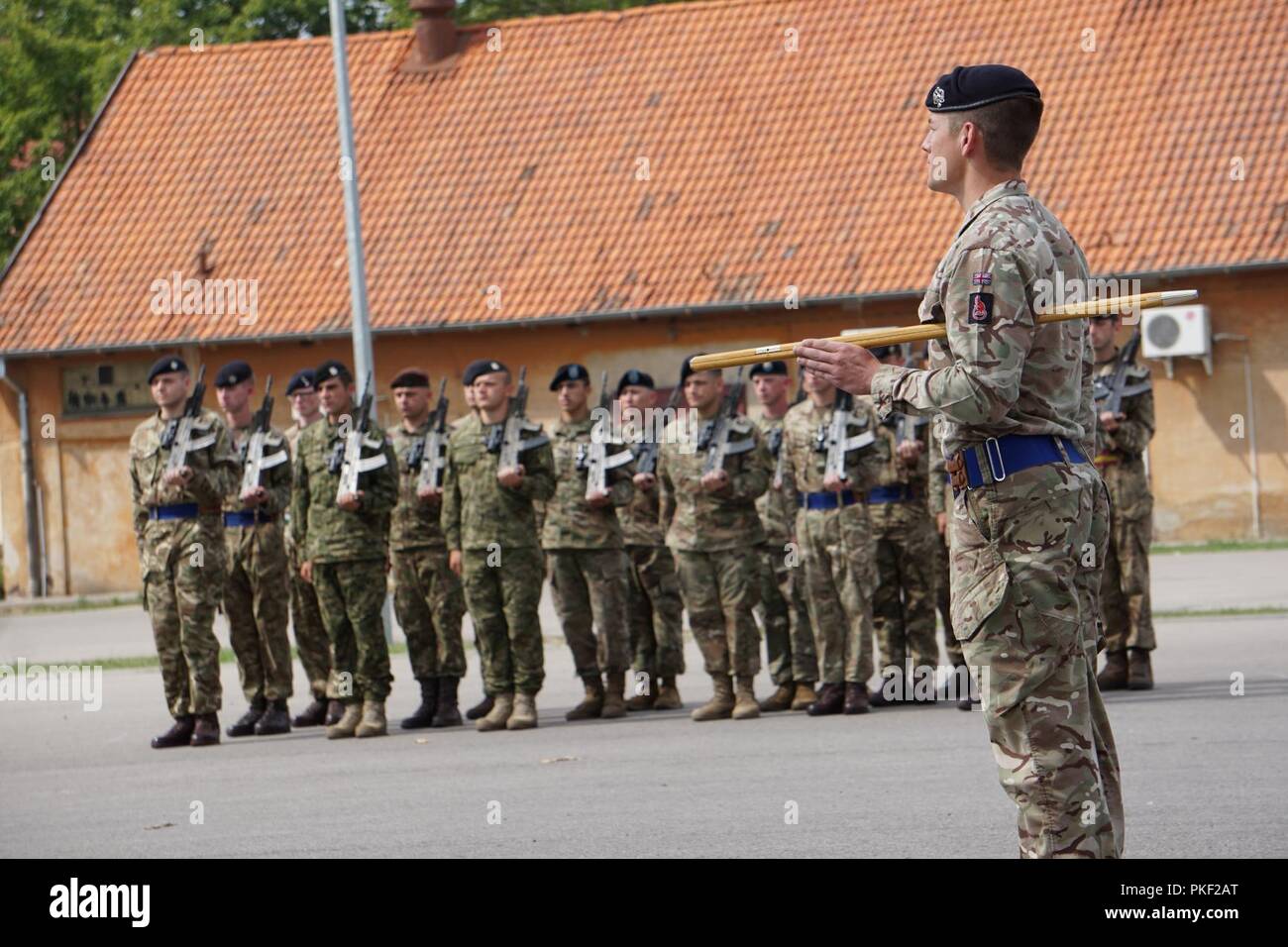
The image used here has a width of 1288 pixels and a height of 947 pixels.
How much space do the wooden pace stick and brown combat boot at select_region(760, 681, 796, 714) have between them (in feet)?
24.2

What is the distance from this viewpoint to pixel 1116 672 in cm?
1236

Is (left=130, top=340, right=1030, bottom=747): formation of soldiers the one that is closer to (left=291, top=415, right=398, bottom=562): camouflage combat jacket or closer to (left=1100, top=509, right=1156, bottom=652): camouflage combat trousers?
(left=291, top=415, right=398, bottom=562): camouflage combat jacket

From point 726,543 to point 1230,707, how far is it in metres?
3.15

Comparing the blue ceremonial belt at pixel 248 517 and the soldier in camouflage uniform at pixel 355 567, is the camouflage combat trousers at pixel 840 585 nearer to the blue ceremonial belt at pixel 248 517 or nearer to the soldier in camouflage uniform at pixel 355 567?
the soldier in camouflage uniform at pixel 355 567

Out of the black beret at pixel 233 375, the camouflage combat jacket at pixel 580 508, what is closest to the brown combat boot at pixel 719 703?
the camouflage combat jacket at pixel 580 508

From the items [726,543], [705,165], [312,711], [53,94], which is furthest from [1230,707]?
[53,94]

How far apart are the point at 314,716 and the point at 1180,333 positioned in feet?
50.8

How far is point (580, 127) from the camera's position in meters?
30.6

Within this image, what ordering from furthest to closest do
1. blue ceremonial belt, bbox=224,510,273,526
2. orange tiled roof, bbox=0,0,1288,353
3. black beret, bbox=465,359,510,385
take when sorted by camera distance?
orange tiled roof, bbox=0,0,1288,353 < blue ceremonial belt, bbox=224,510,273,526 < black beret, bbox=465,359,510,385

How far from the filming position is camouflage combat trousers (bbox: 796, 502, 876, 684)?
12.1m

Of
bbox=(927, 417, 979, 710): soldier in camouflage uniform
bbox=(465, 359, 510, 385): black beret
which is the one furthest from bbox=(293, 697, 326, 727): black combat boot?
bbox=(927, 417, 979, 710): soldier in camouflage uniform

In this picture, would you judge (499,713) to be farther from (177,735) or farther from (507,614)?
(177,735)
